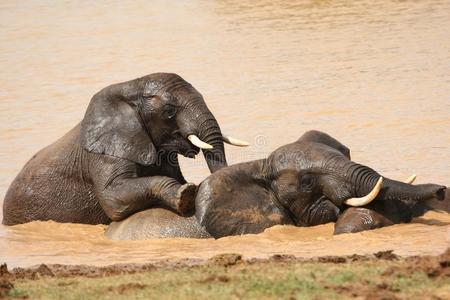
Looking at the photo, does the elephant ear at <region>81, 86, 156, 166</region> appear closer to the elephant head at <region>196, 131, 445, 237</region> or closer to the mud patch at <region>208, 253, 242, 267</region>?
the elephant head at <region>196, 131, 445, 237</region>

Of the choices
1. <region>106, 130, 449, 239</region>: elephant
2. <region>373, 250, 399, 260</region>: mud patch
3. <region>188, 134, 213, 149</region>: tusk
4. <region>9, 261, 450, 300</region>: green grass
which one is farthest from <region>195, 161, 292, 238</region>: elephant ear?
<region>9, 261, 450, 300</region>: green grass

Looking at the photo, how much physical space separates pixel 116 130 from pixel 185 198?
153 centimetres

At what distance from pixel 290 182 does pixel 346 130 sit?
263 inches

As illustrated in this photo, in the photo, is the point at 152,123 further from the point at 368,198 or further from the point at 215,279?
the point at 215,279

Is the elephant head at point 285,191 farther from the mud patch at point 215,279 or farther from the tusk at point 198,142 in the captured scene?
the mud patch at point 215,279

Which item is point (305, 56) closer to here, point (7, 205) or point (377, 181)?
point (7, 205)

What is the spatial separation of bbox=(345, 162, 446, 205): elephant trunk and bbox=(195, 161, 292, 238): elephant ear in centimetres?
82

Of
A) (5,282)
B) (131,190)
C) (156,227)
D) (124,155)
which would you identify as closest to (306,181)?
(156,227)

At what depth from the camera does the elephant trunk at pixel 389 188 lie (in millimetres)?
12219

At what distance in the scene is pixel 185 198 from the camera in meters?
12.8

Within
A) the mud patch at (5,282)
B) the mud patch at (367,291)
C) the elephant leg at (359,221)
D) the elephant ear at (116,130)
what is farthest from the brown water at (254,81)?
the mud patch at (367,291)

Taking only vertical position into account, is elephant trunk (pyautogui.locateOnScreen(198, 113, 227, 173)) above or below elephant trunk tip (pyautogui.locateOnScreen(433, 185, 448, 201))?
above

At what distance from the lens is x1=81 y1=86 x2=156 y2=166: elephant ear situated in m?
13.8

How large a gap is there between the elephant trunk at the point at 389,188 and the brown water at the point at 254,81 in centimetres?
30
